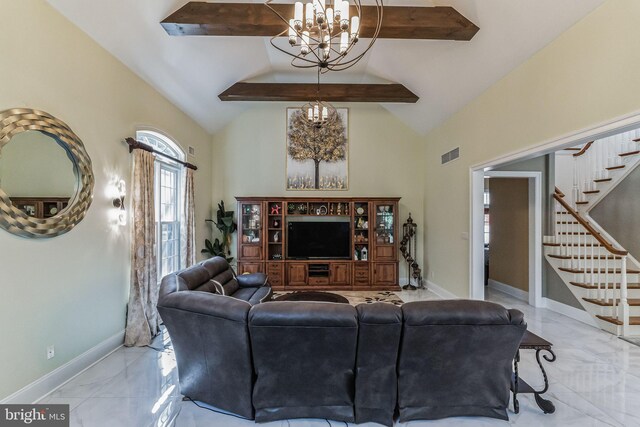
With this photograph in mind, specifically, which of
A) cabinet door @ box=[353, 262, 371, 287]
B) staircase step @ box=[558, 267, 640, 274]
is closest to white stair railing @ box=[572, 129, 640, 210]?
staircase step @ box=[558, 267, 640, 274]

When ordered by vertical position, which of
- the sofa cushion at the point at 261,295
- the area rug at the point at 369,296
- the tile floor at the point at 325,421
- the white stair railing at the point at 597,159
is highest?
the white stair railing at the point at 597,159

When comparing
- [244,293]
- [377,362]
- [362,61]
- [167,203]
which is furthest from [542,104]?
[167,203]

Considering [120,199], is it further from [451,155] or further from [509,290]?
[509,290]

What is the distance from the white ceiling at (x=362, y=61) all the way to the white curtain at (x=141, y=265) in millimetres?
1360

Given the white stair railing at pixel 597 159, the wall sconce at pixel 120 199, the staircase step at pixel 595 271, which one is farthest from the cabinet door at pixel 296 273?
the white stair railing at pixel 597 159

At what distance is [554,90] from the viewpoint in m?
3.02

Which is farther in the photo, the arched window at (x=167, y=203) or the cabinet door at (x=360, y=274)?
the cabinet door at (x=360, y=274)

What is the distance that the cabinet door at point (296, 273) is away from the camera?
20.3 feet

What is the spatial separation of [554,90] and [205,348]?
4275 mm

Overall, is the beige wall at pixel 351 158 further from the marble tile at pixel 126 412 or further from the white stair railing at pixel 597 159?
the marble tile at pixel 126 412

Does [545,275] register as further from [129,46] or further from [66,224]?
[129,46]

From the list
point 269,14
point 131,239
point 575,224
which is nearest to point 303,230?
point 131,239

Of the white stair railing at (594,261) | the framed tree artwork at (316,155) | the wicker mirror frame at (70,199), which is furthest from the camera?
the framed tree artwork at (316,155)

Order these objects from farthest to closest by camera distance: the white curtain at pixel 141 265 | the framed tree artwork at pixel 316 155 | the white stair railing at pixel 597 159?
1. the framed tree artwork at pixel 316 155
2. the white stair railing at pixel 597 159
3. the white curtain at pixel 141 265
